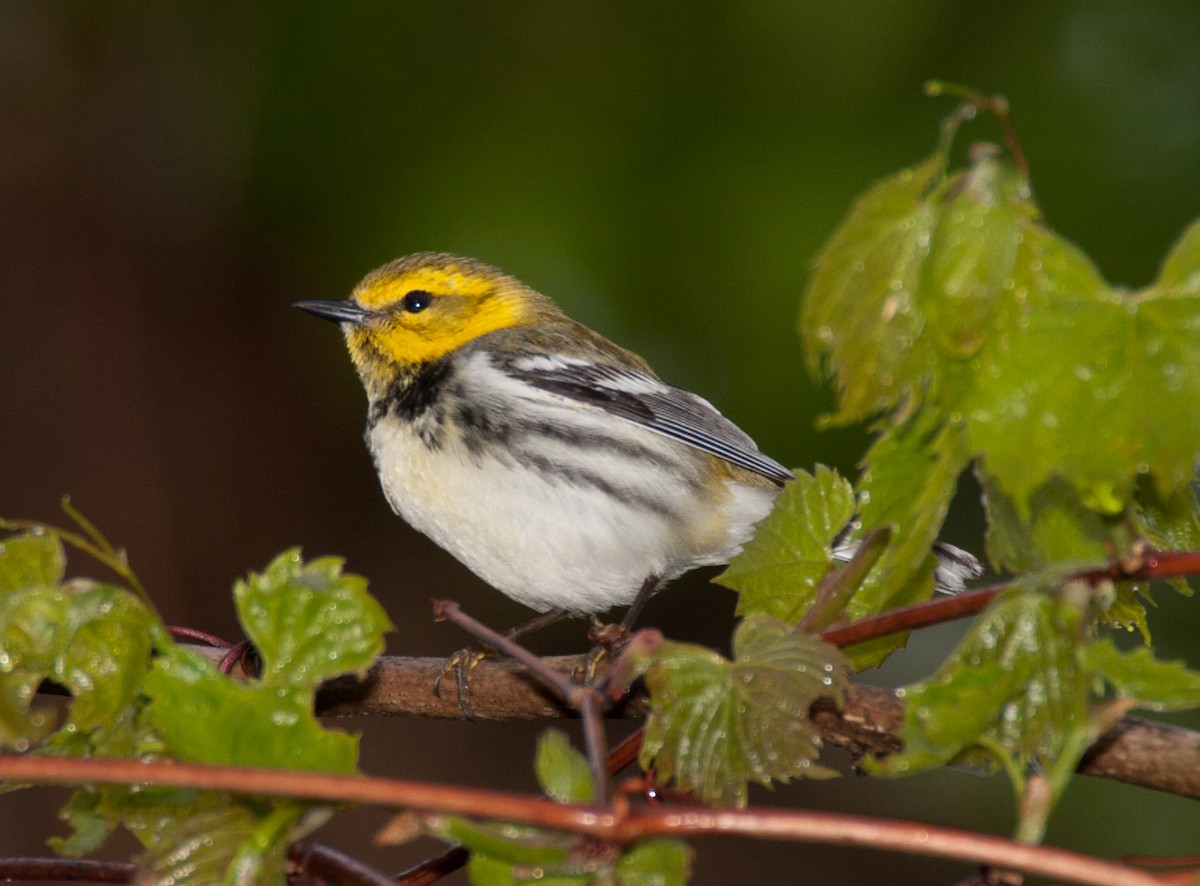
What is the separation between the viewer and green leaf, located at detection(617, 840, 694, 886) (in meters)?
1.16

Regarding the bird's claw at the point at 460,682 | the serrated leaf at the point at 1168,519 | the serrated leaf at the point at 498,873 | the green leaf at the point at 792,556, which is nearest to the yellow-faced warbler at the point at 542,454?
the bird's claw at the point at 460,682

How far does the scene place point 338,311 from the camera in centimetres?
339

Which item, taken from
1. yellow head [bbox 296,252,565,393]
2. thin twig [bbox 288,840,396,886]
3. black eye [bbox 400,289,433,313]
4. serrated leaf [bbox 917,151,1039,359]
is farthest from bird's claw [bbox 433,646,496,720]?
black eye [bbox 400,289,433,313]

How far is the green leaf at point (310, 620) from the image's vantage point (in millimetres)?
1219

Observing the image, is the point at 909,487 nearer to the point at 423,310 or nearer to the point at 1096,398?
the point at 1096,398

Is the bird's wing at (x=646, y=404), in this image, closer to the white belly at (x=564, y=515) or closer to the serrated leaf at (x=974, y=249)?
the white belly at (x=564, y=515)

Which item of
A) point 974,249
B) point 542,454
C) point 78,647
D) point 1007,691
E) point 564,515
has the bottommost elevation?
point 564,515

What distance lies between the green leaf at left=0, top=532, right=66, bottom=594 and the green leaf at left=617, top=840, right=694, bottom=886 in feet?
1.97

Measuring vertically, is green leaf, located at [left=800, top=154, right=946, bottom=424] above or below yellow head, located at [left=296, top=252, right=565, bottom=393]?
above

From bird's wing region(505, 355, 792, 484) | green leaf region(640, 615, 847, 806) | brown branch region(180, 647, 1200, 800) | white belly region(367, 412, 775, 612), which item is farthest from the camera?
bird's wing region(505, 355, 792, 484)

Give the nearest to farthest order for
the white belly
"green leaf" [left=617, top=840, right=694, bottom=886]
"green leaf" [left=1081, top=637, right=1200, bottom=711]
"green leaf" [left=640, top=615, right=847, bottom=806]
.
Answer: "green leaf" [left=1081, top=637, right=1200, bottom=711], "green leaf" [left=617, top=840, right=694, bottom=886], "green leaf" [left=640, top=615, right=847, bottom=806], the white belly

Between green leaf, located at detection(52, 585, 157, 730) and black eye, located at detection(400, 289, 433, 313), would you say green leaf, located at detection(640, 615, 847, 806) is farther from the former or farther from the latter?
black eye, located at detection(400, 289, 433, 313)

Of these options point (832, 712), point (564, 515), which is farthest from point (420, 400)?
point (832, 712)

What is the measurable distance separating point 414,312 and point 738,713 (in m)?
2.27
